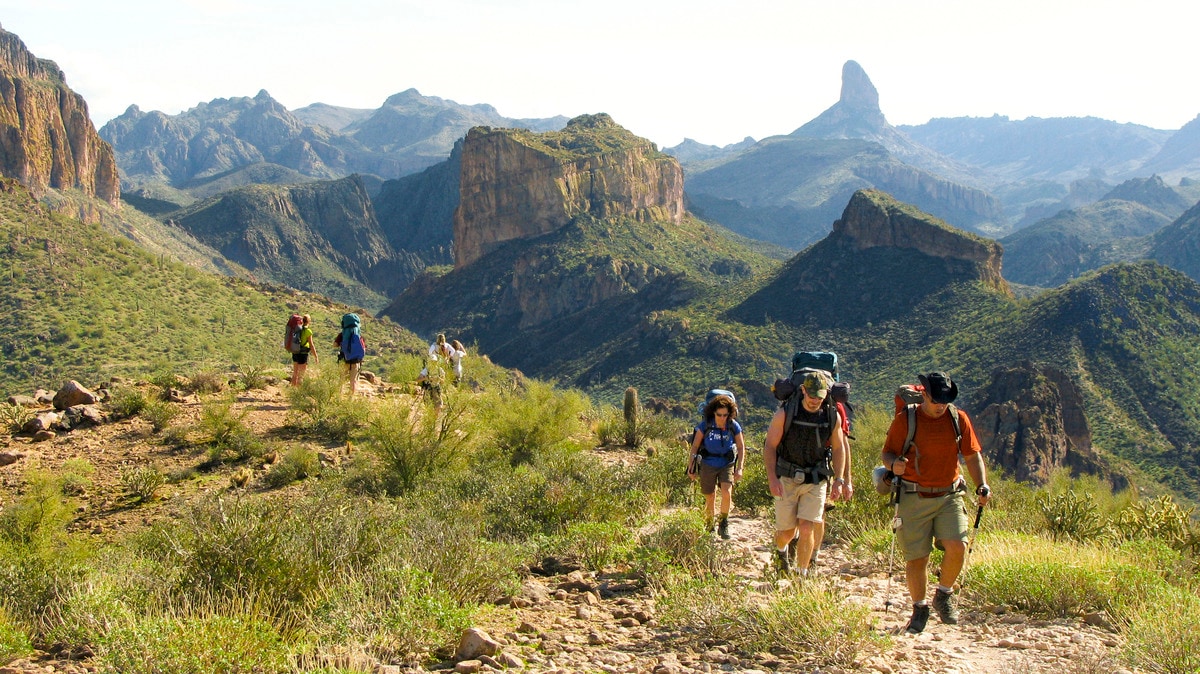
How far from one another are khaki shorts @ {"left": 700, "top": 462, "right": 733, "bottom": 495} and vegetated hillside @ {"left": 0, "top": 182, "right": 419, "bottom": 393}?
20.3 meters

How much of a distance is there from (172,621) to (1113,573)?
637 centimetres

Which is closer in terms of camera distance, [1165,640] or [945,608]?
[1165,640]

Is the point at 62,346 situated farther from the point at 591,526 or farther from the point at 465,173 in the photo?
the point at 465,173

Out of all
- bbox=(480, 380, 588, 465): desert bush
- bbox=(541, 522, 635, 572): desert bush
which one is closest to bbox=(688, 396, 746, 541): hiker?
bbox=(541, 522, 635, 572): desert bush

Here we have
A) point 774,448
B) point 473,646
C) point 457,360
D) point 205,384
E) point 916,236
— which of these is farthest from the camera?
point 916,236

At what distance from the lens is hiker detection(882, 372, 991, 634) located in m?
6.09

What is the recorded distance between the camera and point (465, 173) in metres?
112

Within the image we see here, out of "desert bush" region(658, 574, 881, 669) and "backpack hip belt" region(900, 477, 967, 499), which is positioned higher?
"backpack hip belt" region(900, 477, 967, 499)

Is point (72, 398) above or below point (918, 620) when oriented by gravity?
below

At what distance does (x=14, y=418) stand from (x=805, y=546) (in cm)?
1103

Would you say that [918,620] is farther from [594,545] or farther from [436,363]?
[436,363]

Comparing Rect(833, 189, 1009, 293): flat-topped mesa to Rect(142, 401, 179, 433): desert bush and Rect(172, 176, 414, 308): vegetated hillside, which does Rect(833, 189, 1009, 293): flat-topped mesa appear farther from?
Rect(172, 176, 414, 308): vegetated hillside

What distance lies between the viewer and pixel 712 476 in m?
8.67

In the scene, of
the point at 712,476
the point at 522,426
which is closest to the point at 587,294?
the point at 522,426
